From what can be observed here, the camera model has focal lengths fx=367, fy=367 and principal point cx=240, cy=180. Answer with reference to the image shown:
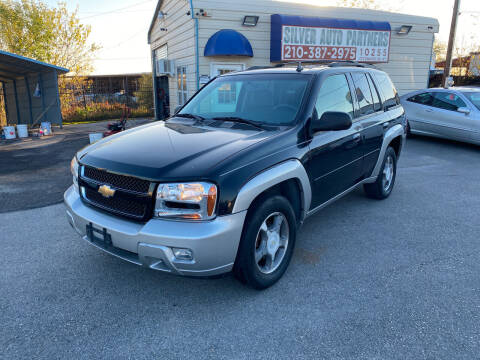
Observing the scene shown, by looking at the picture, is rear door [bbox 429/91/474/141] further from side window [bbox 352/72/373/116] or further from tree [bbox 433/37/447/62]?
tree [bbox 433/37/447/62]

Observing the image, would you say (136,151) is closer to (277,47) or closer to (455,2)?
(277,47)

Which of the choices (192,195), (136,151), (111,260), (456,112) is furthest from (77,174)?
(456,112)

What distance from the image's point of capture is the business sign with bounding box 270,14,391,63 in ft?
38.6

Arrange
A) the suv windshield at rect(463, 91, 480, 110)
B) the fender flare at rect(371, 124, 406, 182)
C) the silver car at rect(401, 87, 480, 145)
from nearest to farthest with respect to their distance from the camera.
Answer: the fender flare at rect(371, 124, 406, 182)
the silver car at rect(401, 87, 480, 145)
the suv windshield at rect(463, 91, 480, 110)

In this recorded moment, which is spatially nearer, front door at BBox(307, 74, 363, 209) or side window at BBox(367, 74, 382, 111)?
front door at BBox(307, 74, 363, 209)

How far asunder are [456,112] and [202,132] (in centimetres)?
860

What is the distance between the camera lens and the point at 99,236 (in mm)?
2893

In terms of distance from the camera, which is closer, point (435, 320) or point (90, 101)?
point (435, 320)

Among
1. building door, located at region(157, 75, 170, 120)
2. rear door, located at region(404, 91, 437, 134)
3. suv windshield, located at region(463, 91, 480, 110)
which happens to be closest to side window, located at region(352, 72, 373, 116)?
suv windshield, located at region(463, 91, 480, 110)

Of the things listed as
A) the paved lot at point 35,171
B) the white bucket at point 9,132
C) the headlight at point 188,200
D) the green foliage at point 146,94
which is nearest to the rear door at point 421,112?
the paved lot at point 35,171

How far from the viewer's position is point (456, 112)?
9.52 meters

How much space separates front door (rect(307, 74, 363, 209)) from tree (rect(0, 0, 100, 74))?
68.8 ft

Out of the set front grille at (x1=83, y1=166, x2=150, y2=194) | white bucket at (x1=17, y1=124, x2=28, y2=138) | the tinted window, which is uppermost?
the tinted window

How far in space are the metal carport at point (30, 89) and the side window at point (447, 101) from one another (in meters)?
12.8
